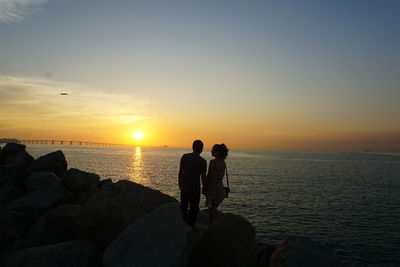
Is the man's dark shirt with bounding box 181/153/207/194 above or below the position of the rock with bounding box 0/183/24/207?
above

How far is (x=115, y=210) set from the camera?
8.59 m

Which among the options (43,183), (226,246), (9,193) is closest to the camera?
(226,246)

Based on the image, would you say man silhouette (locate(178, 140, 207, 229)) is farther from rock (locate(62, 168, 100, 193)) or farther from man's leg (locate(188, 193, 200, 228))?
rock (locate(62, 168, 100, 193))

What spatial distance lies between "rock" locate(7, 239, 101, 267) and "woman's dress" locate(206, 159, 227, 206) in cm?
384

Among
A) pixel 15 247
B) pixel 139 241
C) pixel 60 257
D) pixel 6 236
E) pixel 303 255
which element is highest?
pixel 139 241

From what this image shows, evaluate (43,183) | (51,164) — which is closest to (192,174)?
(43,183)

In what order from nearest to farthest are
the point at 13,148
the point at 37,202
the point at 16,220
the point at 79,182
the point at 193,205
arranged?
1. the point at 193,205
2. the point at 16,220
3. the point at 37,202
4. the point at 79,182
5. the point at 13,148

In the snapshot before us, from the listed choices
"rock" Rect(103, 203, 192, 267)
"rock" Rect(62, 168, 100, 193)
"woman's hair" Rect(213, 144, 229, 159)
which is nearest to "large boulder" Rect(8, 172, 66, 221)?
"rock" Rect(62, 168, 100, 193)

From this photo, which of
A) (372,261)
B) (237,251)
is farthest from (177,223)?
(372,261)

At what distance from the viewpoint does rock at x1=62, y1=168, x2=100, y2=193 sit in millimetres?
16094

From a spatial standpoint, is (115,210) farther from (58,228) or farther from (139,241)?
(58,228)

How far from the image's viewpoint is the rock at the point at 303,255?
688cm

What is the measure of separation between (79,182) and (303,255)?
12.7 metres

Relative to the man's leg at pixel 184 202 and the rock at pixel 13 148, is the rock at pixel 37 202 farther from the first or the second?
the rock at pixel 13 148
